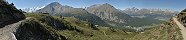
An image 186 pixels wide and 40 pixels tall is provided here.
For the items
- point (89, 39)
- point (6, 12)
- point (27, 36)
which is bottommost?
point (89, 39)

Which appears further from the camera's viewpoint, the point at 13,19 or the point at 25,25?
the point at 13,19

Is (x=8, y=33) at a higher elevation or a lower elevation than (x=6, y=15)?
lower

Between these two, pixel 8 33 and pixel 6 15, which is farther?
pixel 6 15

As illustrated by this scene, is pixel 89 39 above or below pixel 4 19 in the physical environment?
below

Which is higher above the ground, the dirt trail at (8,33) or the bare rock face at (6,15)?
the bare rock face at (6,15)

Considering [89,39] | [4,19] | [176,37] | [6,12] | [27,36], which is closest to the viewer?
[27,36]

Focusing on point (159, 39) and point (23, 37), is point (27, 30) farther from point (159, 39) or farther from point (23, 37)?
point (159, 39)

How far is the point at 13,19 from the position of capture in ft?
236

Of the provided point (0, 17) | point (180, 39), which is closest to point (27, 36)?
point (0, 17)

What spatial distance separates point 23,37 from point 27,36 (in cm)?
306

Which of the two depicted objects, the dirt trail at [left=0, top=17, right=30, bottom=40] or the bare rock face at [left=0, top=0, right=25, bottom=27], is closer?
the dirt trail at [left=0, top=17, right=30, bottom=40]

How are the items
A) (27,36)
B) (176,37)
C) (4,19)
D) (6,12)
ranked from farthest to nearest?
(176,37) → (6,12) → (4,19) → (27,36)

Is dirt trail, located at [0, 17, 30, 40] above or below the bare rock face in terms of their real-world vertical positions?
below

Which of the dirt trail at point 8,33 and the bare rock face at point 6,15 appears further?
the bare rock face at point 6,15
